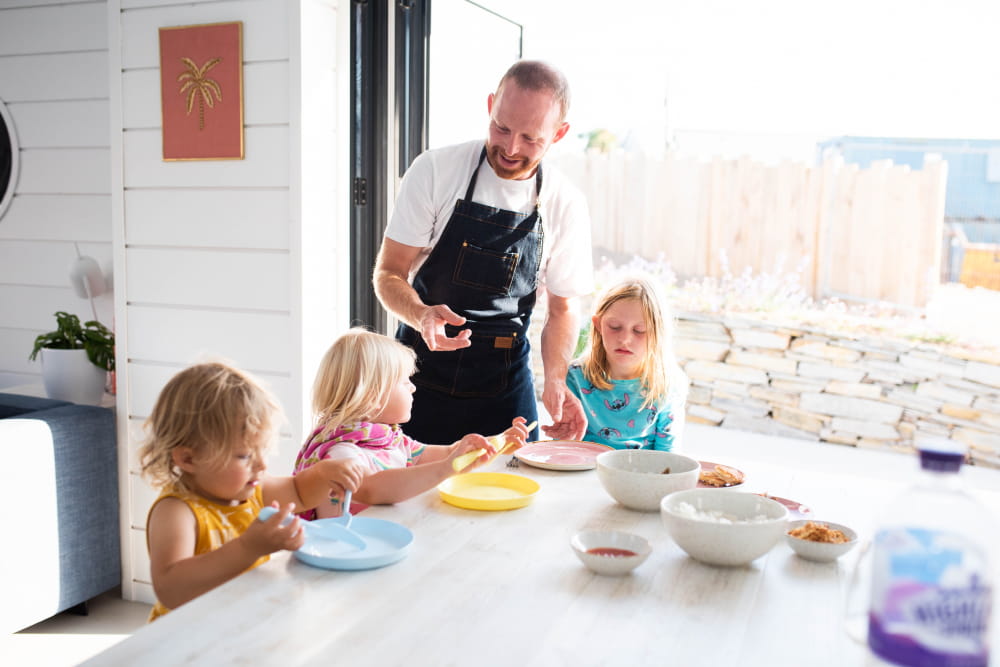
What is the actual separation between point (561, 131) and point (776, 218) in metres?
1.68

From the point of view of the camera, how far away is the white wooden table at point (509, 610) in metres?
0.97

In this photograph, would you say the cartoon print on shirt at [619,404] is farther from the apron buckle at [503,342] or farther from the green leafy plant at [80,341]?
the green leafy plant at [80,341]

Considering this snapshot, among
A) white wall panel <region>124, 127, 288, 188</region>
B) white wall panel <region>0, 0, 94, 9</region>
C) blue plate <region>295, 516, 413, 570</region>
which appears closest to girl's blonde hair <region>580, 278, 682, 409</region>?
blue plate <region>295, 516, 413, 570</region>

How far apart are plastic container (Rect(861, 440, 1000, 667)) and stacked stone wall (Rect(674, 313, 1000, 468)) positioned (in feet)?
9.38

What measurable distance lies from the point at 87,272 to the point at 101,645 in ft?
4.56

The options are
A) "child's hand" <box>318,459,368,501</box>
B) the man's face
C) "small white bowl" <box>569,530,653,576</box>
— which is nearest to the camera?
"small white bowl" <box>569,530,653,576</box>

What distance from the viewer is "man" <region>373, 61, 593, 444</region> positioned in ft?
7.45

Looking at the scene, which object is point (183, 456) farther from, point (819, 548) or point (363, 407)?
point (819, 548)

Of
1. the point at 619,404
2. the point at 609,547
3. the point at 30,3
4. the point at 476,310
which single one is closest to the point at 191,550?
the point at 609,547

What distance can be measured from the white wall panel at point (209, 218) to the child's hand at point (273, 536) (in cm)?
181

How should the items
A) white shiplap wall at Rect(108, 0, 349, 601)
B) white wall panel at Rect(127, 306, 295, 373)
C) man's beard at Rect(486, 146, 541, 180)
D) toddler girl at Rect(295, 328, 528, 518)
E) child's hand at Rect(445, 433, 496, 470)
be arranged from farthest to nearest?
white wall panel at Rect(127, 306, 295, 373)
white shiplap wall at Rect(108, 0, 349, 601)
man's beard at Rect(486, 146, 541, 180)
toddler girl at Rect(295, 328, 528, 518)
child's hand at Rect(445, 433, 496, 470)

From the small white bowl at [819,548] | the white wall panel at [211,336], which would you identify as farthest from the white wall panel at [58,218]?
the small white bowl at [819,548]

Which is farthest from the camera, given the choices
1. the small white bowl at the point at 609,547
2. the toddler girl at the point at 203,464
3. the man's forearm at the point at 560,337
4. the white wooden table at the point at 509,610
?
the man's forearm at the point at 560,337

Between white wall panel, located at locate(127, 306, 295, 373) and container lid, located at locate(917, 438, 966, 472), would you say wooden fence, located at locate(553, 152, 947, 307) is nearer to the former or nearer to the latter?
white wall panel, located at locate(127, 306, 295, 373)
